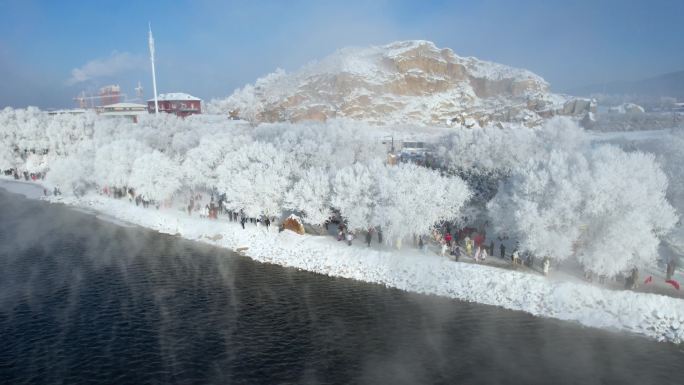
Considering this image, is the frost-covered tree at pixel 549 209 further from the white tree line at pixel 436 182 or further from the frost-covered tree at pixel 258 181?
the frost-covered tree at pixel 258 181

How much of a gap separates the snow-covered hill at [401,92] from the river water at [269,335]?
303 feet

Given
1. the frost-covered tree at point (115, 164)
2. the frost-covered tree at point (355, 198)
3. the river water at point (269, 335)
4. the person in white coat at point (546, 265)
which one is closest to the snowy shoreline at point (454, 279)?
the person in white coat at point (546, 265)

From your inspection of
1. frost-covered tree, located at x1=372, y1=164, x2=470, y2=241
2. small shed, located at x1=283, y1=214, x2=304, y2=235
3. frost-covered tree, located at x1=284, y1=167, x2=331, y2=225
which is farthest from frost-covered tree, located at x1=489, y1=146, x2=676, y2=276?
small shed, located at x1=283, y1=214, x2=304, y2=235

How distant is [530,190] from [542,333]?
10415 mm

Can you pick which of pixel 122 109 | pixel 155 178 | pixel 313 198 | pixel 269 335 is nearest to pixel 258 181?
pixel 313 198

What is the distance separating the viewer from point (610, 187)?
29.1 meters

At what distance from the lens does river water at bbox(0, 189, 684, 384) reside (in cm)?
2156

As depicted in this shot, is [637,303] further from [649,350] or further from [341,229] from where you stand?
[341,229]

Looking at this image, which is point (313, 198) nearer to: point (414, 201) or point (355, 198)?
point (355, 198)

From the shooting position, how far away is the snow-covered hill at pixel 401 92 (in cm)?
12900

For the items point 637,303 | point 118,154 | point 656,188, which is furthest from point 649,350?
point 118,154

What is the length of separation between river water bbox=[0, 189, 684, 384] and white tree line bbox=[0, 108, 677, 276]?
20.9 feet

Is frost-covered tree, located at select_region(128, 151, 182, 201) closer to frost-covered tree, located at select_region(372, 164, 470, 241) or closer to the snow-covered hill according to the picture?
frost-covered tree, located at select_region(372, 164, 470, 241)

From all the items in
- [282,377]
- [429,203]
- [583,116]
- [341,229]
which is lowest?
[282,377]
